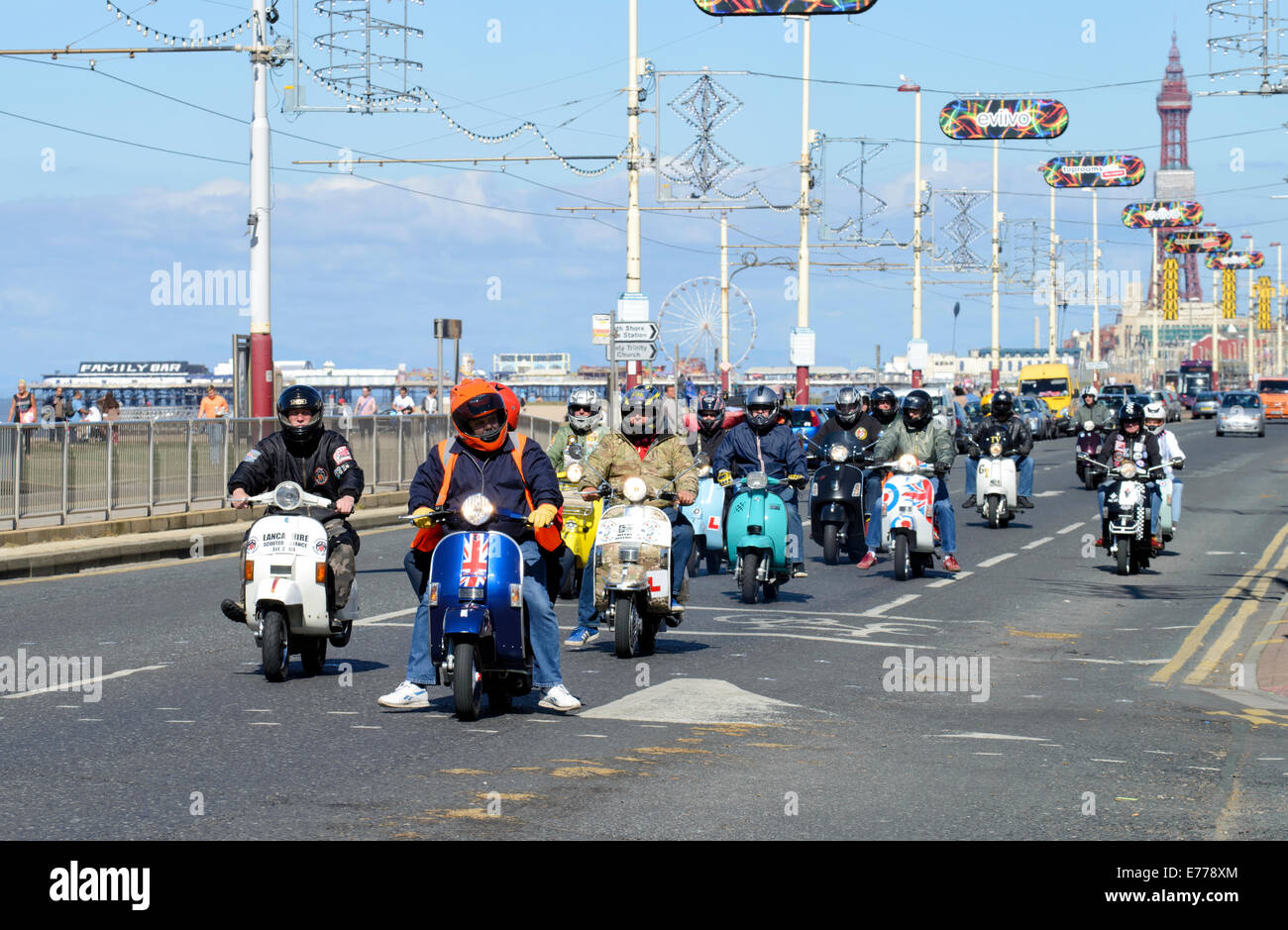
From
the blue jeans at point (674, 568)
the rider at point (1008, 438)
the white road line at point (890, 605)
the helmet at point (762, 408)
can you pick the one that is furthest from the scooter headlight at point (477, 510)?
the rider at point (1008, 438)

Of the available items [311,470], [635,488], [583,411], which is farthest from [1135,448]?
[311,470]

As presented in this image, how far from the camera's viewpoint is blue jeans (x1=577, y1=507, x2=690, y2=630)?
498 inches

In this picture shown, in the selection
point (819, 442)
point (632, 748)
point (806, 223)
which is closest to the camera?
point (632, 748)

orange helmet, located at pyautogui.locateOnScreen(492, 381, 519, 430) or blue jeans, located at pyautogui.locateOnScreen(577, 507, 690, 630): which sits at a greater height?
orange helmet, located at pyautogui.locateOnScreen(492, 381, 519, 430)

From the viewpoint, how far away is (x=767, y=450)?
16609 millimetres

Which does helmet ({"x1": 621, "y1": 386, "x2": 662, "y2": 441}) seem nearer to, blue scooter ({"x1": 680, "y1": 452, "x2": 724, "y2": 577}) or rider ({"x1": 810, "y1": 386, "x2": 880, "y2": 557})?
blue scooter ({"x1": 680, "y1": 452, "x2": 724, "y2": 577})

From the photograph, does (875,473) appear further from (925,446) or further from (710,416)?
(710,416)

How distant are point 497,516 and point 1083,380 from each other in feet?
316

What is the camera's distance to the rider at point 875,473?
1925cm

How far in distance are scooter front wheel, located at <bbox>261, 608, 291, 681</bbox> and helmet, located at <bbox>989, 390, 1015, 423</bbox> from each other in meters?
17.1

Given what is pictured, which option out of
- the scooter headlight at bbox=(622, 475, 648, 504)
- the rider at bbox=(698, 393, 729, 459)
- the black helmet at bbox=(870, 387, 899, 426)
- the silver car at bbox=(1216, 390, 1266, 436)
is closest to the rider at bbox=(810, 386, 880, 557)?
the black helmet at bbox=(870, 387, 899, 426)
